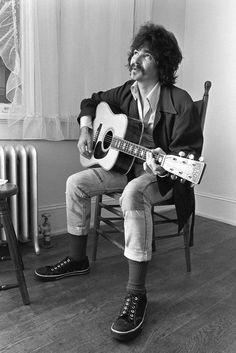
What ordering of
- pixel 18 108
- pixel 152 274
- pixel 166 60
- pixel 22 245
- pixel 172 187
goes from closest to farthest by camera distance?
pixel 172 187
pixel 166 60
pixel 152 274
pixel 18 108
pixel 22 245

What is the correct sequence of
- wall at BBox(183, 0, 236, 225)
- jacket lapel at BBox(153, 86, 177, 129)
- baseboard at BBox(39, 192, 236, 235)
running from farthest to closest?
wall at BBox(183, 0, 236, 225) < baseboard at BBox(39, 192, 236, 235) < jacket lapel at BBox(153, 86, 177, 129)

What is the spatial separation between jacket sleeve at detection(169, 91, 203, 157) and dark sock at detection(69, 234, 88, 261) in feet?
2.01

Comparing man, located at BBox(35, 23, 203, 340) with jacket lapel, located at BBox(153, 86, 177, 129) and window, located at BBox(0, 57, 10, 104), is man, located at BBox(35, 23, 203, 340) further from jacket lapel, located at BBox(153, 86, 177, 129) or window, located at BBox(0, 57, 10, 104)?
window, located at BBox(0, 57, 10, 104)

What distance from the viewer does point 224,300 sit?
132cm

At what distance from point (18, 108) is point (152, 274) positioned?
46.4 inches

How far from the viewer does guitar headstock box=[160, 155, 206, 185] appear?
3.48 ft

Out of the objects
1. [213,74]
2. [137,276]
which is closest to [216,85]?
[213,74]

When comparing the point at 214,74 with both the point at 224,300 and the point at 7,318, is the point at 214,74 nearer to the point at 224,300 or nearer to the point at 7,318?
the point at 224,300

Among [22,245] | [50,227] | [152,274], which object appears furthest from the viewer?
[50,227]

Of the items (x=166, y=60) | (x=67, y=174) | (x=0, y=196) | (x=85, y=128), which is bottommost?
(x=67, y=174)

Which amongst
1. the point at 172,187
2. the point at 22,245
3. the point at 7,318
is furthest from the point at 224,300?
the point at 22,245

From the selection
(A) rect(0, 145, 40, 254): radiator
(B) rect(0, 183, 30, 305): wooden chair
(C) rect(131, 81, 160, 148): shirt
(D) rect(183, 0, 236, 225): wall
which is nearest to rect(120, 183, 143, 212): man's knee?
(C) rect(131, 81, 160, 148): shirt

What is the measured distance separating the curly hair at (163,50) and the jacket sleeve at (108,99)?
0.75ft

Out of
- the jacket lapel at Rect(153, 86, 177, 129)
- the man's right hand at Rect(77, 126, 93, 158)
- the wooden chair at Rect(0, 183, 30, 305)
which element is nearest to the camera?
the wooden chair at Rect(0, 183, 30, 305)
